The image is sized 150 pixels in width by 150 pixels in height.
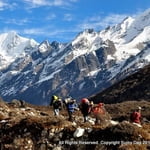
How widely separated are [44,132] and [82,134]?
7.38 feet

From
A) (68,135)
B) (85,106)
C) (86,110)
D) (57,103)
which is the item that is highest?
(57,103)

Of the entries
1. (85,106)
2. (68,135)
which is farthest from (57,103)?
(68,135)

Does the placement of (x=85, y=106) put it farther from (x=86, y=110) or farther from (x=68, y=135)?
(x=68, y=135)

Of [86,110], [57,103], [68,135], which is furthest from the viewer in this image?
[57,103]

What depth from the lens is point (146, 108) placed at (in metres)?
113

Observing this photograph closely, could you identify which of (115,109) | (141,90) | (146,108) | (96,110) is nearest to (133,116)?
(96,110)

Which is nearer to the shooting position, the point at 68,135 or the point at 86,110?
the point at 68,135

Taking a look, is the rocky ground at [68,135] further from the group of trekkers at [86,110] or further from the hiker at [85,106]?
the hiker at [85,106]

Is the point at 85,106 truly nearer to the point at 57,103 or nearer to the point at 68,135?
the point at 57,103

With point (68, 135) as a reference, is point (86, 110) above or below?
above

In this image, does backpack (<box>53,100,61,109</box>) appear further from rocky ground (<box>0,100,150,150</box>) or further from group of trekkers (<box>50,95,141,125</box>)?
rocky ground (<box>0,100,150,150</box>)

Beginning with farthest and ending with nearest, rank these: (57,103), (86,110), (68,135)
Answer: (57,103) → (86,110) → (68,135)

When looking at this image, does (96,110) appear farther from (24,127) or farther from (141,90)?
(141,90)

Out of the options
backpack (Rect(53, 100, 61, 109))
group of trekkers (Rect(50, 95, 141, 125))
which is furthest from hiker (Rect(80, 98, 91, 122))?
backpack (Rect(53, 100, 61, 109))
